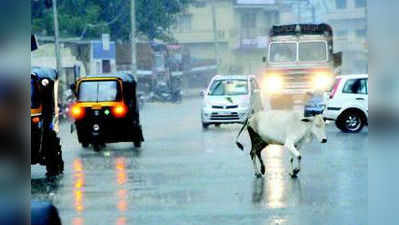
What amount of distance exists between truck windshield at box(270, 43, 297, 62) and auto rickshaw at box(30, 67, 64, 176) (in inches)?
750

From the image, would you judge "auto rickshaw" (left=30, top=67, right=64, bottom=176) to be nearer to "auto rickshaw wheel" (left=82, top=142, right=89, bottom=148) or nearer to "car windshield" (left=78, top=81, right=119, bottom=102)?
"car windshield" (left=78, top=81, right=119, bottom=102)

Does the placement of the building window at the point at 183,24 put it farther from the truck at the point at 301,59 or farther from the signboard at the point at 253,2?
the truck at the point at 301,59

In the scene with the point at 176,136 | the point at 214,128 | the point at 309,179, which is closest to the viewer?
the point at 309,179

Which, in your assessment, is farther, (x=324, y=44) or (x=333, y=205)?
(x=324, y=44)

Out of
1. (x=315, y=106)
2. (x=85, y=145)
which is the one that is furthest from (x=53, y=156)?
(x=315, y=106)

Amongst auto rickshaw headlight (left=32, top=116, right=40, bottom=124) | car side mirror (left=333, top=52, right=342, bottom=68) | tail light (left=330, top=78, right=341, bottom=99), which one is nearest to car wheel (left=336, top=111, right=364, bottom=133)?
tail light (left=330, top=78, right=341, bottom=99)

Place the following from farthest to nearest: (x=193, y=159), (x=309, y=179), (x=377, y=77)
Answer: (x=193, y=159)
(x=309, y=179)
(x=377, y=77)

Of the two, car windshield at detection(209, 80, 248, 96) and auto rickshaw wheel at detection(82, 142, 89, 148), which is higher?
car windshield at detection(209, 80, 248, 96)

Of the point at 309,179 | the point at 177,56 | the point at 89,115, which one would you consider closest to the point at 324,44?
the point at 89,115

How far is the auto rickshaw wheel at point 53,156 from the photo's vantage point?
60.3 feet

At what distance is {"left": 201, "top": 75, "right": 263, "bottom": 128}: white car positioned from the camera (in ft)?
106

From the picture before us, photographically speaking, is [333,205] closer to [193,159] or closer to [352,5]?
[193,159]

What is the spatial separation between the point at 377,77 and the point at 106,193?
11067mm

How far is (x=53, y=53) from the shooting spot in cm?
5366
